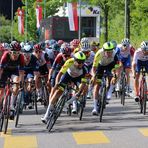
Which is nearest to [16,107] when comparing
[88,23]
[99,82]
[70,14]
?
[99,82]

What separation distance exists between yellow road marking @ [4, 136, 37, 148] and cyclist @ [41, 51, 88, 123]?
3.66 ft

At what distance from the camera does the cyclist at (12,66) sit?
1270cm

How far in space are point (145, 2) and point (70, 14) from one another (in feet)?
16.4

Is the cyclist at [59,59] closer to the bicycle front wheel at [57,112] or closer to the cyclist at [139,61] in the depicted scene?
the cyclist at [139,61]

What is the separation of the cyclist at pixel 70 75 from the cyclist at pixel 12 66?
99 centimetres

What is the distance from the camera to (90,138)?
36.3 feet

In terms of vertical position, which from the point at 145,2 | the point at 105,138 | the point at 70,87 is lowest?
the point at 105,138

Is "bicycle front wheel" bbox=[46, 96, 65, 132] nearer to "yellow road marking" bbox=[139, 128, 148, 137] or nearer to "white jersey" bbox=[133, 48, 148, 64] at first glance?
"yellow road marking" bbox=[139, 128, 148, 137]

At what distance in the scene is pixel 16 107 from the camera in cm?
1305

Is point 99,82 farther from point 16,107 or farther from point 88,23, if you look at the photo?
point 88,23

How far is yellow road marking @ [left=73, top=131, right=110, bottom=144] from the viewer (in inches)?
420

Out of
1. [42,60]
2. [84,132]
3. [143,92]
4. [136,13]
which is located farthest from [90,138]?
[136,13]

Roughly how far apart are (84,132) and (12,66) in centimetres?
250

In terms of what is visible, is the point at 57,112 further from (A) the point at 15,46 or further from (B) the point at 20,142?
(A) the point at 15,46
